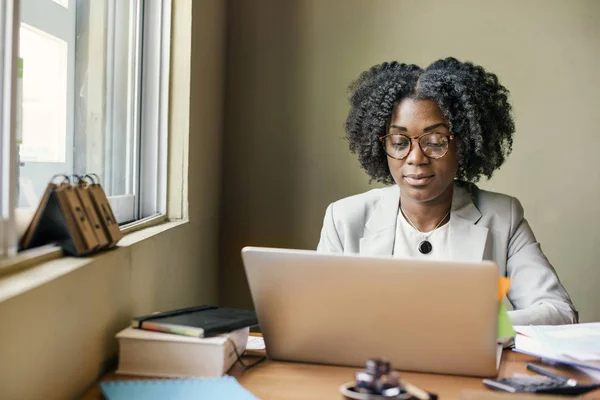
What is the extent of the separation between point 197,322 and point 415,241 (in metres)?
0.98

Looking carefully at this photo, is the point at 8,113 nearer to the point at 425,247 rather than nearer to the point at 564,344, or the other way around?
the point at 564,344

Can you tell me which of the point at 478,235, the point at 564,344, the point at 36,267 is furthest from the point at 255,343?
Answer: the point at 478,235

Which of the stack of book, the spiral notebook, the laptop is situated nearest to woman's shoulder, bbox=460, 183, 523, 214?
the laptop

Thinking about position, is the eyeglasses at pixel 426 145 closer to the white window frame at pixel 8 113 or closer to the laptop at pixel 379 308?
the laptop at pixel 379 308

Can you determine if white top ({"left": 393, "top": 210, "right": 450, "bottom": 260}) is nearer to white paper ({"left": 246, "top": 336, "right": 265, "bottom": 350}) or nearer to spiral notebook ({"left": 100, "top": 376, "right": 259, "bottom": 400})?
white paper ({"left": 246, "top": 336, "right": 265, "bottom": 350})

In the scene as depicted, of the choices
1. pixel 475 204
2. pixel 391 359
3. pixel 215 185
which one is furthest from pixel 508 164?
pixel 391 359

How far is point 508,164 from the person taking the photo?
2.90m

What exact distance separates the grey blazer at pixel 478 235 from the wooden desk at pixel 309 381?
2.14ft

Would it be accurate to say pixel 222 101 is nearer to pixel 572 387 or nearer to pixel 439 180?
pixel 439 180

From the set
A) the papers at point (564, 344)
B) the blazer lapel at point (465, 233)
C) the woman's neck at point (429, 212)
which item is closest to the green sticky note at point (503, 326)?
the papers at point (564, 344)

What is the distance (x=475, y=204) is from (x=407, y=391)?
1164 mm

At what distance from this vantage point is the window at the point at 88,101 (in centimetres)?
129

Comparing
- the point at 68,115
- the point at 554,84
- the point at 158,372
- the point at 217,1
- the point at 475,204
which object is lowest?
the point at 158,372

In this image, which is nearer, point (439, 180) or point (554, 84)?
point (439, 180)
